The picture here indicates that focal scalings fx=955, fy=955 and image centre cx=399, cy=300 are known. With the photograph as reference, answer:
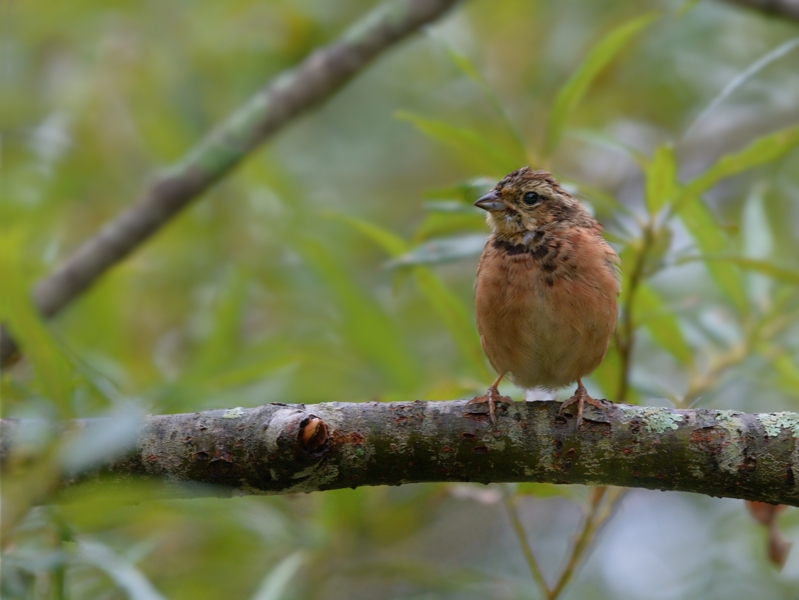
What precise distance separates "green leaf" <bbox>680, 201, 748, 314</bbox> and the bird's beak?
0.89 meters

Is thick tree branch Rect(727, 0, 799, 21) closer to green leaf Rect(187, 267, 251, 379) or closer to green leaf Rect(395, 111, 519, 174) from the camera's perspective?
green leaf Rect(395, 111, 519, 174)

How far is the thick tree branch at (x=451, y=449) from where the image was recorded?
313 cm

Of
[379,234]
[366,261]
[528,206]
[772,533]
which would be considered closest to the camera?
[772,533]

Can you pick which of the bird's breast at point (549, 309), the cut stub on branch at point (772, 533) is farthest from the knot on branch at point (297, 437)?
the cut stub on branch at point (772, 533)

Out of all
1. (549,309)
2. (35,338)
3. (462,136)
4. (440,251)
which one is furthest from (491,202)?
A: (35,338)

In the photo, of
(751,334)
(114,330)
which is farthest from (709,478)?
(114,330)

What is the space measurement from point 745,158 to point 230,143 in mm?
2886

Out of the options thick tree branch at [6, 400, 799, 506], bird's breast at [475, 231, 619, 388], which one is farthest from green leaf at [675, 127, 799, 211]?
thick tree branch at [6, 400, 799, 506]

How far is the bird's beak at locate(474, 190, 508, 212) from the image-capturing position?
4832 millimetres

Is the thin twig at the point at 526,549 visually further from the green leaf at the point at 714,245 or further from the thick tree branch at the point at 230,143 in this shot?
the thick tree branch at the point at 230,143

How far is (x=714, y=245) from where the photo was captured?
4719 mm

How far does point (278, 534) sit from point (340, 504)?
43cm

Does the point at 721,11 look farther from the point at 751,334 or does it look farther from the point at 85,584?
the point at 85,584

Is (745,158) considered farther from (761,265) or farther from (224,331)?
(224,331)
